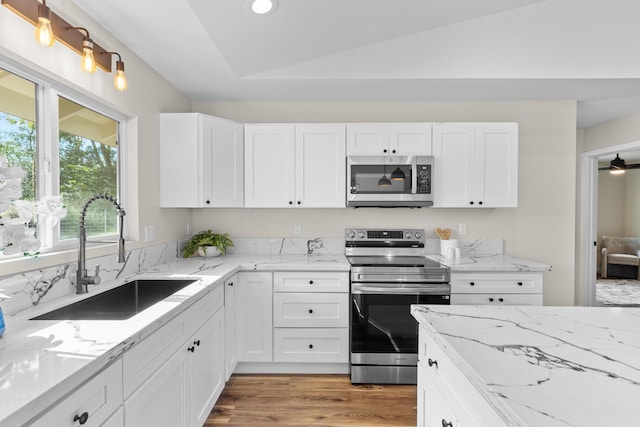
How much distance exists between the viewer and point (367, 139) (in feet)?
9.15

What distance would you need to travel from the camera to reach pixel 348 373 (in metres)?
2.57

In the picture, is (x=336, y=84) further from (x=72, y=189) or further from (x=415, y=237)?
(x=72, y=189)

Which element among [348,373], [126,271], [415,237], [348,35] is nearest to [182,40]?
[348,35]

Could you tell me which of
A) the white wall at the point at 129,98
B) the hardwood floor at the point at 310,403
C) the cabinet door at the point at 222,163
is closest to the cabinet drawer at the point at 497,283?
the hardwood floor at the point at 310,403

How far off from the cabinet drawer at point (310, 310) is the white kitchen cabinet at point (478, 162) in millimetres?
1249

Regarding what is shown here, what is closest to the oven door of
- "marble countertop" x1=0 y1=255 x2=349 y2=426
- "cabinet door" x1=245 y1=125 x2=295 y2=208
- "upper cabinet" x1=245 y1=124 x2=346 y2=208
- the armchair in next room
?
"upper cabinet" x1=245 y1=124 x2=346 y2=208

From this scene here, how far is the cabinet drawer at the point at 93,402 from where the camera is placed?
805 millimetres

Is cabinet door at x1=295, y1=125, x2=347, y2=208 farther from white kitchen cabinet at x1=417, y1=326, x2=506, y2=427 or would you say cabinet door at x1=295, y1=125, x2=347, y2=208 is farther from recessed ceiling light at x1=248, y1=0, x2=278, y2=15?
white kitchen cabinet at x1=417, y1=326, x2=506, y2=427

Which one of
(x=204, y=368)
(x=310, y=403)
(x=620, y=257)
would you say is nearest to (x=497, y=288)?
(x=310, y=403)

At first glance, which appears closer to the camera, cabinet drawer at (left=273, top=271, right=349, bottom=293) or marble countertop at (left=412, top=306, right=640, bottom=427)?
marble countertop at (left=412, top=306, right=640, bottom=427)

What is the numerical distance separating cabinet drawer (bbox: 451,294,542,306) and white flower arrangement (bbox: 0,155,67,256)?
8.16ft

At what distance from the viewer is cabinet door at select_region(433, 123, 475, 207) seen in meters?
2.78

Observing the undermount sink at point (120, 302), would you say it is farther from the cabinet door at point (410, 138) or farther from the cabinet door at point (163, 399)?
the cabinet door at point (410, 138)

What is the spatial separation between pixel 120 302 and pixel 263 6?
1.86 meters
